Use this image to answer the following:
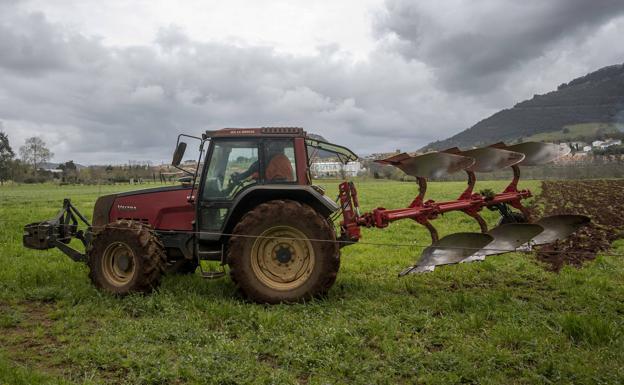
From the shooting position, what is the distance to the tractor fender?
19.5 ft

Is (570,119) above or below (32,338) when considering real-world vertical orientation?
above

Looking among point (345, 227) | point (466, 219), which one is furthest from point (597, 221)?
point (345, 227)

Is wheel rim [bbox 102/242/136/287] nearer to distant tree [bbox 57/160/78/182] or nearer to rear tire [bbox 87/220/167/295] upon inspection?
rear tire [bbox 87/220/167/295]

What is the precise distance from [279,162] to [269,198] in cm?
49

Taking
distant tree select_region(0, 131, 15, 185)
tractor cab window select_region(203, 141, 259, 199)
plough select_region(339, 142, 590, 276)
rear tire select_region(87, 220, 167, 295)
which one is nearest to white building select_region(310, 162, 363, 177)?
plough select_region(339, 142, 590, 276)

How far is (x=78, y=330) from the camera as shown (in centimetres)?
509

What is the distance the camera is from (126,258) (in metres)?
6.30

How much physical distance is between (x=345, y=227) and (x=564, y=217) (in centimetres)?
316

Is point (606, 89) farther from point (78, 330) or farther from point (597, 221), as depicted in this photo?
point (78, 330)

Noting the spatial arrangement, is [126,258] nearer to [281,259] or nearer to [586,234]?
[281,259]

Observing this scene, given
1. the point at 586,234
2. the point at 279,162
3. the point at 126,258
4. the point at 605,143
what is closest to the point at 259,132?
the point at 279,162

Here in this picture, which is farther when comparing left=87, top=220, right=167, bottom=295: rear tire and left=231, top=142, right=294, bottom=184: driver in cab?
left=231, top=142, right=294, bottom=184: driver in cab

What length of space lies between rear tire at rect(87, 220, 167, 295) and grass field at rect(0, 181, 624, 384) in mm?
181

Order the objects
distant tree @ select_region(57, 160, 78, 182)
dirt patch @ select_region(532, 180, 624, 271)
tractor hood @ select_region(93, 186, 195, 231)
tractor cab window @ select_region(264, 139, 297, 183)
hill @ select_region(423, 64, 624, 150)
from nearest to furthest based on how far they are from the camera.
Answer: tractor cab window @ select_region(264, 139, 297, 183) < tractor hood @ select_region(93, 186, 195, 231) < dirt patch @ select_region(532, 180, 624, 271) < hill @ select_region(423, 64, 624, 150) < distant tree @ select_region(57, 160, 78, 182)
